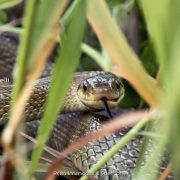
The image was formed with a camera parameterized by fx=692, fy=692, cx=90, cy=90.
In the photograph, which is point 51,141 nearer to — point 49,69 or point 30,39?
point 49,69

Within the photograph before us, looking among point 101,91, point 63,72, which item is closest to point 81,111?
point 101,91

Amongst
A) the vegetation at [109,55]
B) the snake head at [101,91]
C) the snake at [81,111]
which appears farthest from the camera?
the snake head at [101,91]

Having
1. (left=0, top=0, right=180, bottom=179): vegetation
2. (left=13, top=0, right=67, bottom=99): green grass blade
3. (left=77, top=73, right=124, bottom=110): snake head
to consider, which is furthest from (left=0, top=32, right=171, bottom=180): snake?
(left=13, top=0, right=67, bottom=99): green grass blade

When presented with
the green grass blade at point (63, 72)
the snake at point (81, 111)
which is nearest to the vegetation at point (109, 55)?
the green grass blade at point (63, 72)

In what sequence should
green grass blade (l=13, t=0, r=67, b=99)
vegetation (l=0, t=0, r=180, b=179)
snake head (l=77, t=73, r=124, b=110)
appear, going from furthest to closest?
snake head (l=77, t=73, r=124, b=110) → green grass blade (l=13, t=0, r=67, b=99) → vegetation (l=0, t=0, r=180, b=179)

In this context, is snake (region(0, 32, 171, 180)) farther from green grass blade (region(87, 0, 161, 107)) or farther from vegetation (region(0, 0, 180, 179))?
green grass blade (region(87, 0, 161, 107))

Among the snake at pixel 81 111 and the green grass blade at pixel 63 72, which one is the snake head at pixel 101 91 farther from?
the green grass blade at pixel 63 72

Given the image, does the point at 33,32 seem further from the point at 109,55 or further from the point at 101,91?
the point at 101,91
